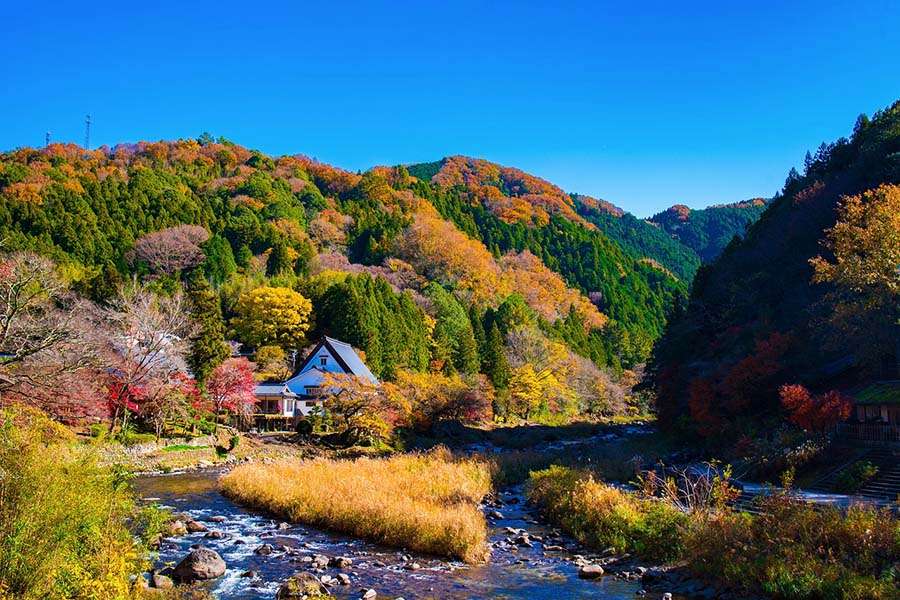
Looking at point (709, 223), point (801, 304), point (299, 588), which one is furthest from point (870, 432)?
point (709, 223)

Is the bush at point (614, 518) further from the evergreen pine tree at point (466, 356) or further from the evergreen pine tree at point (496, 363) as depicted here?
the evergreen pine tree at point (466, 356)

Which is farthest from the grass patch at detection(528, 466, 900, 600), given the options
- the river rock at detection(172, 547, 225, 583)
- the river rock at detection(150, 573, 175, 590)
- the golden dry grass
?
the river rock at detection(150, 573, 175, 590)

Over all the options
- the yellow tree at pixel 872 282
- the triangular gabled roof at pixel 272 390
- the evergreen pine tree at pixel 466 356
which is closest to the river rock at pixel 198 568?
the yellow tree at pixel 872 282

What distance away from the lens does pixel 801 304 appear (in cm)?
3478

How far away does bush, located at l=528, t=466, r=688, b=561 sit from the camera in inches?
554

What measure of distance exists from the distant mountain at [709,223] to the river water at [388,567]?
489 ft

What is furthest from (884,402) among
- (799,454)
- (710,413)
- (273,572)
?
(273,572)

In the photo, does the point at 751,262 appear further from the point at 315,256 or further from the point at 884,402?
the point at 315,256

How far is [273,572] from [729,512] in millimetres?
10342

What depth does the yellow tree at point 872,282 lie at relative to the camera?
23.3 metres

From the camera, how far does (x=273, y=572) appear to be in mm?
13055

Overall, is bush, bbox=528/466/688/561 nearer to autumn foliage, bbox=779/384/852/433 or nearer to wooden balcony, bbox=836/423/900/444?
autumn foliage, bbox=779/384/852/433

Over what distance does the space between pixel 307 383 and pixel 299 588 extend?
120 ft

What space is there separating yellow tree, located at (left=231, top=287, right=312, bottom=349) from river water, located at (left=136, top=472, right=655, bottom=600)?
36.4 m
